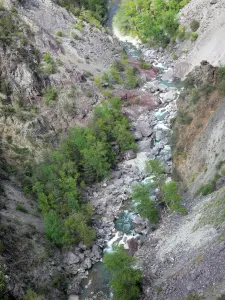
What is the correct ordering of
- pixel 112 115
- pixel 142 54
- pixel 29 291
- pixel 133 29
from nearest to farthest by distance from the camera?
pixel 29 291 → pixel 112 115 → pixel 142 54 → pixel 133 29

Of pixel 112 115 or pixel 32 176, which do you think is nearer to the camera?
pixel 32 176

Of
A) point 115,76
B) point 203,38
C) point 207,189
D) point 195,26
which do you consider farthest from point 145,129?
point 195,26

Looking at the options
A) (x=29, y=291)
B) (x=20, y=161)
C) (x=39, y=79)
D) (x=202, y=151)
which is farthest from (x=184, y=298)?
(x=39, y=79)

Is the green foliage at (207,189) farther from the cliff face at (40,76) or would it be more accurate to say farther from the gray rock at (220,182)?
the cliff face at (40,76)

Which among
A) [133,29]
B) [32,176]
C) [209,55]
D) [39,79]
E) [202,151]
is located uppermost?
[133,29]

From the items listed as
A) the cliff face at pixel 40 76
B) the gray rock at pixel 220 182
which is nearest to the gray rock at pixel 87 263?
the gray rock at pixel 220 182

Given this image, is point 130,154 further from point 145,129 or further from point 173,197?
point 173,197

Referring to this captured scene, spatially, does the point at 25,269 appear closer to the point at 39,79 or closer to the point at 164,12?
the point at 39,79
